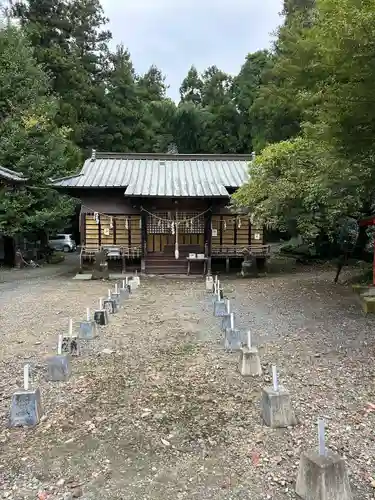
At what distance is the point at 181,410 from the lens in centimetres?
441

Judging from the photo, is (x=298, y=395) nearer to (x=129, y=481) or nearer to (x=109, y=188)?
(x=129, y=481)

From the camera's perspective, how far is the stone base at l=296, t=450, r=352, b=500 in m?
2.91

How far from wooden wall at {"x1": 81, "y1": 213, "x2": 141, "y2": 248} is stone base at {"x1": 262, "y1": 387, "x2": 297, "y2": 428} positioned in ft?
47.2

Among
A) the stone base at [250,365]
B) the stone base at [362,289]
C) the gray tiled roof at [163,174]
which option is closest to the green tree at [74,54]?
the gray tiled roof at [163,174]

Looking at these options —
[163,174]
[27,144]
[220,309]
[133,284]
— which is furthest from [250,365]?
[27,144]

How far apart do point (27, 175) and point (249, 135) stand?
18.9 meters

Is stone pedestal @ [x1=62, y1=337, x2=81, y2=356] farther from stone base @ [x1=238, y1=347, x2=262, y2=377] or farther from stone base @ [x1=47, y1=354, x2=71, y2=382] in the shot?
stone base @ [x1=238, y1=347, x2=262, y2=377]

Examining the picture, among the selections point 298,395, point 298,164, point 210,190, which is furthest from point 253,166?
point 298,395

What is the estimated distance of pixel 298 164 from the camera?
984 centimetres

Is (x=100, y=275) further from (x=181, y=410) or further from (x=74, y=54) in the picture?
(x=74, y=54)

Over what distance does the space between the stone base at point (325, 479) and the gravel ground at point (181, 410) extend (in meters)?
0.15

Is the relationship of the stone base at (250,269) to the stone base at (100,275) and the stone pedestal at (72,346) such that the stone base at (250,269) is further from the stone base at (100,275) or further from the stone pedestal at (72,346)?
the stone pedestal at (72,346)

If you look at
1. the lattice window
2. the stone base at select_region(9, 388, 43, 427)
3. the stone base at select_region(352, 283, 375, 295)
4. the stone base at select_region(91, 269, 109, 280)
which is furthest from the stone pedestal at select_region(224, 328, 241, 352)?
the lattice window

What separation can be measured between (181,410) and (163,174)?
50.3 ft
